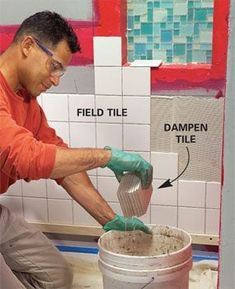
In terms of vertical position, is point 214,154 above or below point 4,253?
above

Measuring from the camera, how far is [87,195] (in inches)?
81.2

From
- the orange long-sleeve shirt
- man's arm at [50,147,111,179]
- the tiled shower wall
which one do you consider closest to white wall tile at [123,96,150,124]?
the tiled shower wall

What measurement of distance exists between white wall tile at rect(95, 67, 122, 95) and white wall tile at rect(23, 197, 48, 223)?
2.25 ft

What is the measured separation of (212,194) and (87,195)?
0.64 metres

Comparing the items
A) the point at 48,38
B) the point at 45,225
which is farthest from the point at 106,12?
the point at 45,225

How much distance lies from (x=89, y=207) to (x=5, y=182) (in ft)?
1.22

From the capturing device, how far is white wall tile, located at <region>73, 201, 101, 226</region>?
250 centimetres

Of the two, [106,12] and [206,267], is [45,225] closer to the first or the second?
[206,267]

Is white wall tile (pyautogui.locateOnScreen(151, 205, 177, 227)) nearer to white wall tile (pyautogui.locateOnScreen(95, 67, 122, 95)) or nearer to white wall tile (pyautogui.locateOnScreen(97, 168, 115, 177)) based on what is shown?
white wall tile (pyautogui.locateOnScreen(97, 168, 115, 177))

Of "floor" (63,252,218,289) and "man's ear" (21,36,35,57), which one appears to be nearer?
"man's ear" (21,36,35,57)

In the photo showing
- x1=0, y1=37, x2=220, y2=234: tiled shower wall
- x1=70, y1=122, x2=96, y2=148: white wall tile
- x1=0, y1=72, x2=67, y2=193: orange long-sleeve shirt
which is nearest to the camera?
x1=0, y1=72, x2=67, y2=193: orange long-sleeve shirt

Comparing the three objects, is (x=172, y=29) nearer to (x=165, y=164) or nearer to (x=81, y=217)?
(x=165, y=164)

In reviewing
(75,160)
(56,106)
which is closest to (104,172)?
(56,106)

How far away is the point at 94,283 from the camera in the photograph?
2377 millimetres
